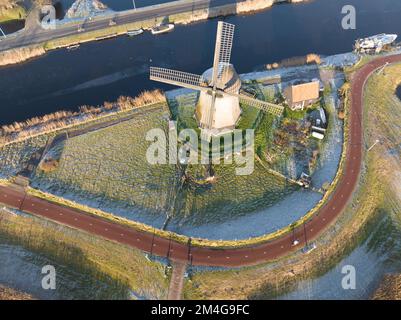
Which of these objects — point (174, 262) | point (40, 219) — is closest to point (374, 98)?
point (174, 262)

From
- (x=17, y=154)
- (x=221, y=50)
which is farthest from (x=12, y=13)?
(x=221, y=50)

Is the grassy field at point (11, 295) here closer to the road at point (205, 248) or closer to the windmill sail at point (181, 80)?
the road at point (205, 248)

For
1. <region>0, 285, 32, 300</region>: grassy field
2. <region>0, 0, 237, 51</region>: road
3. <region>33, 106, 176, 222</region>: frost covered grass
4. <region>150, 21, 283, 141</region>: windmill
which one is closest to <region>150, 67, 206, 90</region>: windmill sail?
<region>150, 21, 283, 141</region>: windmill

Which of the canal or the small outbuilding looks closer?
the small outbuilding

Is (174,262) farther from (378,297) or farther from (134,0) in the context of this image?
(134,0)

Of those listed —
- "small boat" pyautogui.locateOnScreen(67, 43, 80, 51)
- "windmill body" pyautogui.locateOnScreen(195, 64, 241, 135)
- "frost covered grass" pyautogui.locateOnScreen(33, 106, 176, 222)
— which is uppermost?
"small boat" pyautogui.locateOnScreen(67, 43, 80, 51)

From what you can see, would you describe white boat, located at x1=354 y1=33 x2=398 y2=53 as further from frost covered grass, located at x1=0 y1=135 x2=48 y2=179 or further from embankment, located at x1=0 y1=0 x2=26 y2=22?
embankment, located at x1=0 y1=0 x2=26 y2=22
